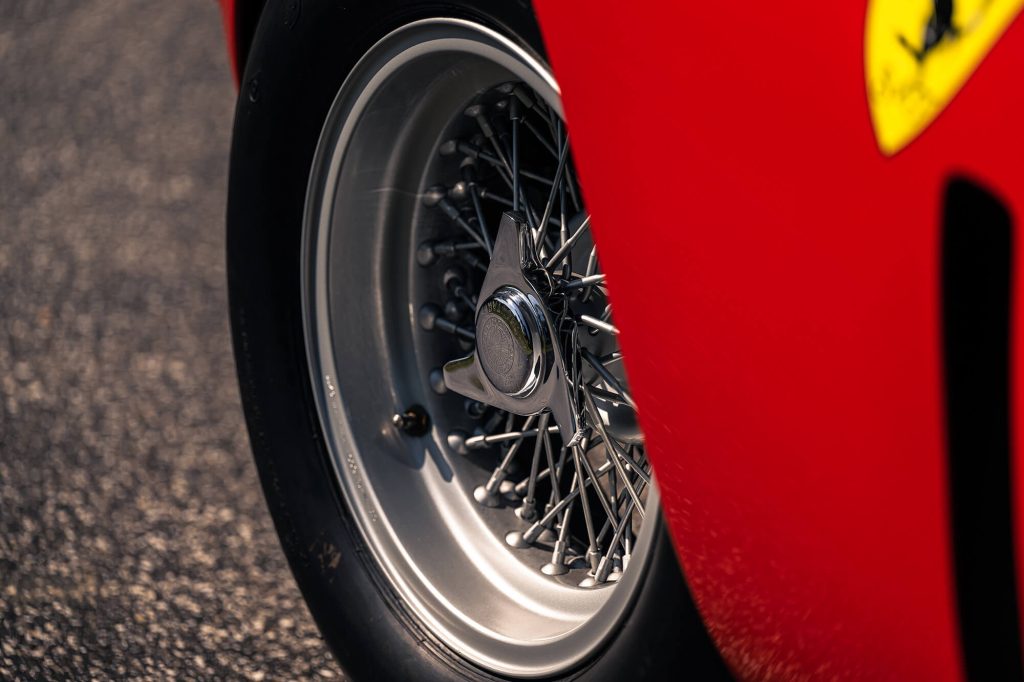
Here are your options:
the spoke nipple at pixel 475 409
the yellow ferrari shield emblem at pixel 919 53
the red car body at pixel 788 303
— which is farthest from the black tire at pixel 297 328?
the yellow ferrari shield emblem at pixel 919 53

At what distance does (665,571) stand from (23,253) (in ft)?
7.77

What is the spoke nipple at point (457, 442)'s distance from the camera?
175cm

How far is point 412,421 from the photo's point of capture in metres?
1.76

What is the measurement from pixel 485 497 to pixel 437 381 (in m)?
0.19

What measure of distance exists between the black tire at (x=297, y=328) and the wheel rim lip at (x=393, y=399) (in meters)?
0.02

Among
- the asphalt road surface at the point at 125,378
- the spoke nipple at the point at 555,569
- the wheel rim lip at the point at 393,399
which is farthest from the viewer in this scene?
the asphalt road surface at the point at 125,378

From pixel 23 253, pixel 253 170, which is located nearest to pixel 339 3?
pixel 253 170

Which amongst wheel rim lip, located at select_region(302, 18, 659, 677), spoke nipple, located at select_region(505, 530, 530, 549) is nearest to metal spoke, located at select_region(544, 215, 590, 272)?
wheel rim lip, located at select_region(302, 18, 659, 677)

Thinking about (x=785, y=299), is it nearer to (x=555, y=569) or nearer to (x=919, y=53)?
(x=919, y=53)

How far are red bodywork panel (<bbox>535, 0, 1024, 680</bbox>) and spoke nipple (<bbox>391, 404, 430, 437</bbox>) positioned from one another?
0.72 metres

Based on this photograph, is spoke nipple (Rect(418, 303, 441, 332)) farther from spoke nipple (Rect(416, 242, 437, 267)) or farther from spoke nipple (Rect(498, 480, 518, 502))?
spoke nipple (Rect(498, 480, 518, 502))

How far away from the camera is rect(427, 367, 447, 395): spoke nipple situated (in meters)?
1.76

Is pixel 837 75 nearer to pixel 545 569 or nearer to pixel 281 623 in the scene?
pixel 545 569

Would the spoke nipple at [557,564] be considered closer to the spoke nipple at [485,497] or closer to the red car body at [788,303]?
the spoke nipple at [485,497]
